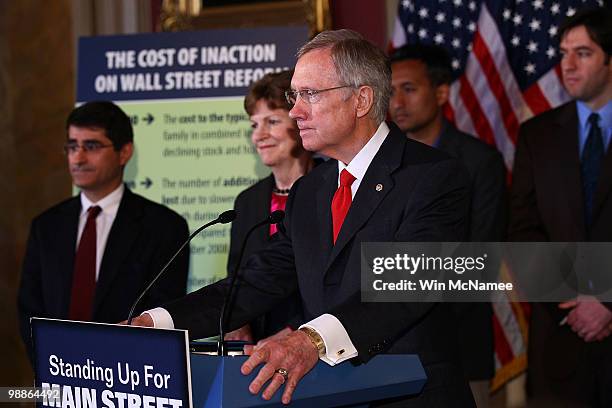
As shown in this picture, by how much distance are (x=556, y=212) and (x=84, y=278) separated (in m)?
1.94

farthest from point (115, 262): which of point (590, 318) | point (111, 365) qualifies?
point (111, 365)

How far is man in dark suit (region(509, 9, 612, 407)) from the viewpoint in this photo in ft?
13.2

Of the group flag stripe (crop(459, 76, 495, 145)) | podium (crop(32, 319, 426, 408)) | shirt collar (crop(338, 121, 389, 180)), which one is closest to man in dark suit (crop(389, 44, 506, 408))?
flag stripe (crop(459, 76, 495, 145))

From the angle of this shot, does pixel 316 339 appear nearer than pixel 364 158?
Yes

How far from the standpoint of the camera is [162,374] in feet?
6.10

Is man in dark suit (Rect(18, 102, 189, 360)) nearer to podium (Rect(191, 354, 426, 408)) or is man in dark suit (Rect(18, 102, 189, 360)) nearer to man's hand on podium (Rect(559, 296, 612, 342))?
man's hand on podium (Rect(559, 296, 612, 342))

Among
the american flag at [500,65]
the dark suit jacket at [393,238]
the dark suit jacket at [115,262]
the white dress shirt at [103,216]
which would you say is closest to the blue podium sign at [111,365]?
the dark suit jacket at [393,238]

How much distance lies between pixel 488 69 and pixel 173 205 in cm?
179

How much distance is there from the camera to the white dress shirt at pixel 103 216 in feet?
13.8

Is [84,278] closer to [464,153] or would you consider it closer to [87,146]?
[87,146]

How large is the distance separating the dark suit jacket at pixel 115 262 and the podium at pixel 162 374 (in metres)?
2.01

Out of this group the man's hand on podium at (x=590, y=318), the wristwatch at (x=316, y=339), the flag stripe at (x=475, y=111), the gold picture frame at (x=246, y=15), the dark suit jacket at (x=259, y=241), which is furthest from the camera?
the gold picture frame at (x=246, y=15)

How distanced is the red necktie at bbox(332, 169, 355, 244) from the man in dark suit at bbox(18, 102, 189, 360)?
1.67m

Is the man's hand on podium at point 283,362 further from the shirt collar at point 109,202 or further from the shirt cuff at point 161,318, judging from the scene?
the shirt collar at point 109,202
